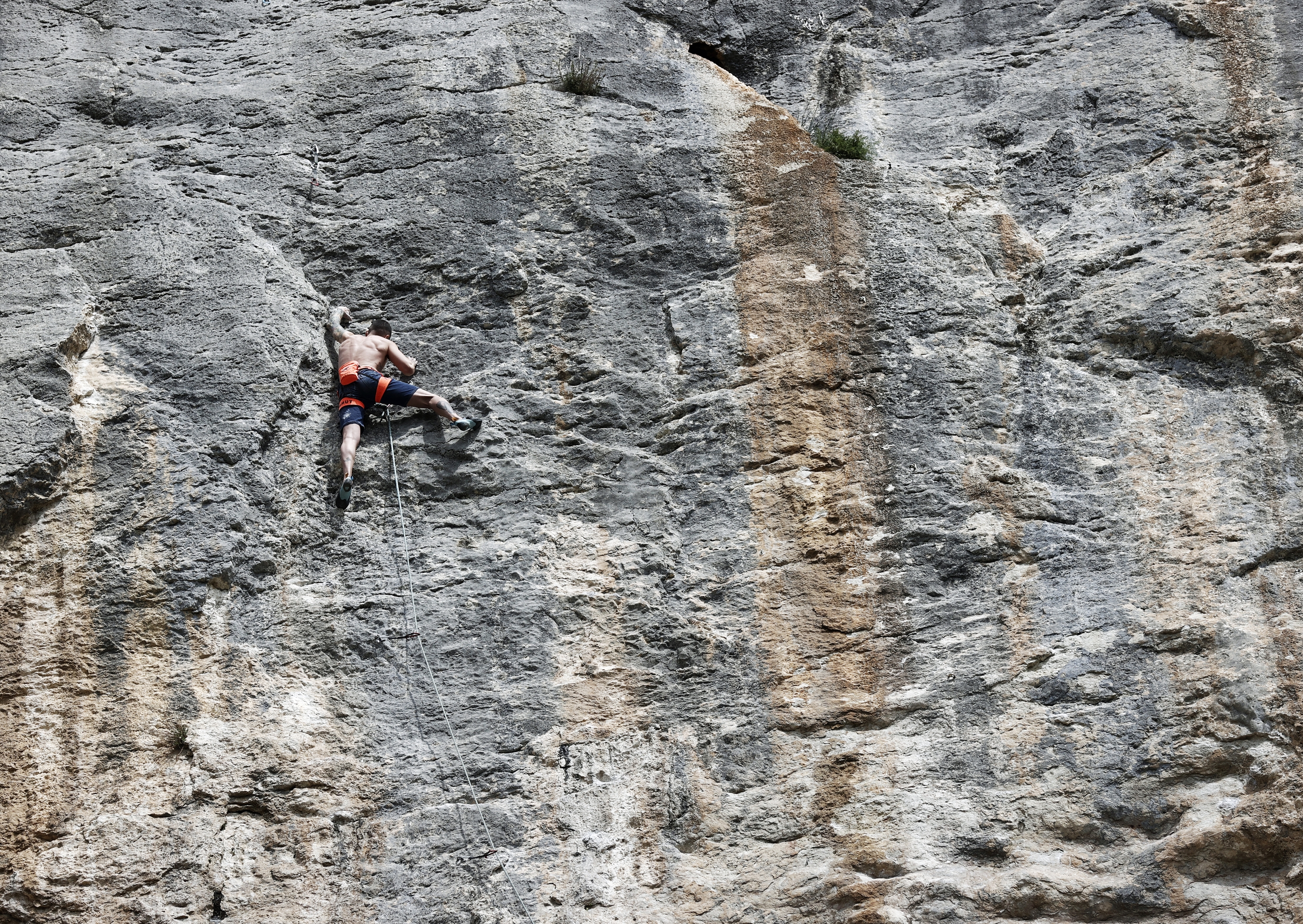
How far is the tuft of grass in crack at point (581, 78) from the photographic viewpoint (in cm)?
922

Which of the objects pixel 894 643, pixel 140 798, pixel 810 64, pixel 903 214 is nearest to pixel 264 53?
pixel 810 64

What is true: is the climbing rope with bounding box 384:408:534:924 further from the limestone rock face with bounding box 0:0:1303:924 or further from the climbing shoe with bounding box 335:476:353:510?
the climbing shoe with bounding box 335:476:353:510

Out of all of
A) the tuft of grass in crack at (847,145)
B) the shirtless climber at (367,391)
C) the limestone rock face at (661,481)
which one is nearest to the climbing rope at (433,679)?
the limestone rock face at (661,481)

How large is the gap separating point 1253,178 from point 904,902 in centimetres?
487

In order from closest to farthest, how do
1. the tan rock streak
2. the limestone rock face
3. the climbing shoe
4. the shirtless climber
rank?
1. the limestone rock face
2. the tan rock streak
3. the climbing shoe
4. the shirtless climber

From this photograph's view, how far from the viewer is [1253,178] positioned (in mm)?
8102

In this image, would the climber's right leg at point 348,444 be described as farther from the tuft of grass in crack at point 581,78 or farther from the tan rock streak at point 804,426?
the tuft of grass in crack at point 581,78

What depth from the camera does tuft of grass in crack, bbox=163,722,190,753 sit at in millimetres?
6785

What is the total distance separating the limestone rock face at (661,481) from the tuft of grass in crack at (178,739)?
18mm

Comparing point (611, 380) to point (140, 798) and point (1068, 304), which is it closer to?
point (1068, 304)

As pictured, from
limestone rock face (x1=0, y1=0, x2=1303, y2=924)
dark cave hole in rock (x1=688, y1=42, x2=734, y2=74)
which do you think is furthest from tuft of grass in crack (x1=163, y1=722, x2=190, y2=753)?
dark cave hole in rock (x1=688, y1=42, x2=734, y2=74)

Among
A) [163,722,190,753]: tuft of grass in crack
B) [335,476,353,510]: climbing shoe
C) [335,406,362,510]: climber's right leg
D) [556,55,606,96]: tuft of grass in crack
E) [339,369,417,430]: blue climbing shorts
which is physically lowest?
[163,722,190,753]: tuft of grass in crack

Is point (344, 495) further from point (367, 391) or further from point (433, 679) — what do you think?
point (433, 679)

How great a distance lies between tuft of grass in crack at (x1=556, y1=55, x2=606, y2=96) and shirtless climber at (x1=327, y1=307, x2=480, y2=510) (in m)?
2.34
